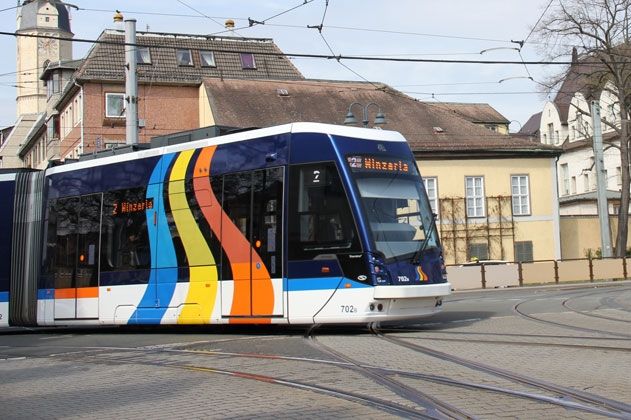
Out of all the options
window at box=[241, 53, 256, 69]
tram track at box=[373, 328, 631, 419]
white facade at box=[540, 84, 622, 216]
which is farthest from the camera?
white facade at box=[540, 84, 622, 216]

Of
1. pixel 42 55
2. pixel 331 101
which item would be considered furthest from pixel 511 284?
pixel 42 55

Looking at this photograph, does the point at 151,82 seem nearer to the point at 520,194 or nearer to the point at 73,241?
the point at 520,194

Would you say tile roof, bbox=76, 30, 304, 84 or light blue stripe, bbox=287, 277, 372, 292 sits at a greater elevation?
tile roof, bbox=76, 30, 304, 84

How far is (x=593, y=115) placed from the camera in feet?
127

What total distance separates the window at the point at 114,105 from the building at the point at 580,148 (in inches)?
956

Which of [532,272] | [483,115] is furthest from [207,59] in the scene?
[483,115]

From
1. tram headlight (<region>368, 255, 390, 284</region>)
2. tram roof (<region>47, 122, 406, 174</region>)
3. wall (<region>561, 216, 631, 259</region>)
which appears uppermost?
tram roof (<region>47, 122, 406, 174</region>)

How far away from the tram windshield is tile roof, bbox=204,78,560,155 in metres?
29.4

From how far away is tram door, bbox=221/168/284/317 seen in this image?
12.9 meters

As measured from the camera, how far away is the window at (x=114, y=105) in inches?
1742

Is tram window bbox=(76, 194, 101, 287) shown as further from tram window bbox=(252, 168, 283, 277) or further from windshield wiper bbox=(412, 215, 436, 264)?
windshield wiper bbox=(412, 215, 436, 264)

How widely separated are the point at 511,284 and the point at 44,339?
24037 millimetres

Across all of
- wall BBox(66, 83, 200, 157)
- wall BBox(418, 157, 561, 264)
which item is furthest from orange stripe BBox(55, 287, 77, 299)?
wall BBox(418, 157, 561, 264)

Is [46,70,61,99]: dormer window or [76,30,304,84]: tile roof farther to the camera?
[46,70,61,99]: dormer window
